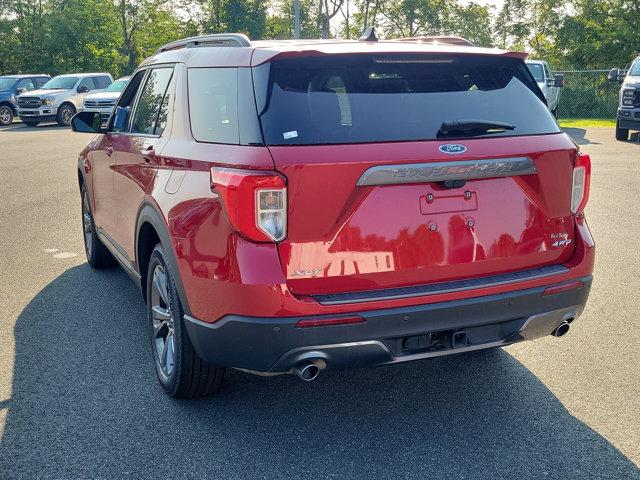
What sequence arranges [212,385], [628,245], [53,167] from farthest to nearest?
[53,167] → [628,245] → [212,385]

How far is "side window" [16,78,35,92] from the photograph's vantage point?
3047 centimetres

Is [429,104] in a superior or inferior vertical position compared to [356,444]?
superior

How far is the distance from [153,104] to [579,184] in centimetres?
250

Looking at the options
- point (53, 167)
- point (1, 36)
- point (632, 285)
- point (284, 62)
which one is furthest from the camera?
point (1, 36)

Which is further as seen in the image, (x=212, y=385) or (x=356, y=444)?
(x=212, y=385)

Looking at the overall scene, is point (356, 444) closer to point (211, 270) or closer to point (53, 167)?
point (211, 270)

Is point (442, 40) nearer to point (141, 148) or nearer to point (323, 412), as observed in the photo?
point (141, 148)

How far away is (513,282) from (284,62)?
1.42 m

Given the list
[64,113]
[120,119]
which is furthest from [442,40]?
[64,113]

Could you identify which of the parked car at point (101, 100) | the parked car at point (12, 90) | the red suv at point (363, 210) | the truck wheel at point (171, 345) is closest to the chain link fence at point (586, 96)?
the parked car at point (101, 100)

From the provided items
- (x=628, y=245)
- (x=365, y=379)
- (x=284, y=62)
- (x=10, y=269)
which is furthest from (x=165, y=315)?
(x=628, y=245)

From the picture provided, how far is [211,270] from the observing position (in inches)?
131

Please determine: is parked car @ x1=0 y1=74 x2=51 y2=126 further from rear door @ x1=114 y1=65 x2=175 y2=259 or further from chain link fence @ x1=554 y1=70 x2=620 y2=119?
rear door @ x1=114 y1=65 x2=175 y2=259

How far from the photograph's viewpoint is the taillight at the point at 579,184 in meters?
3.65
